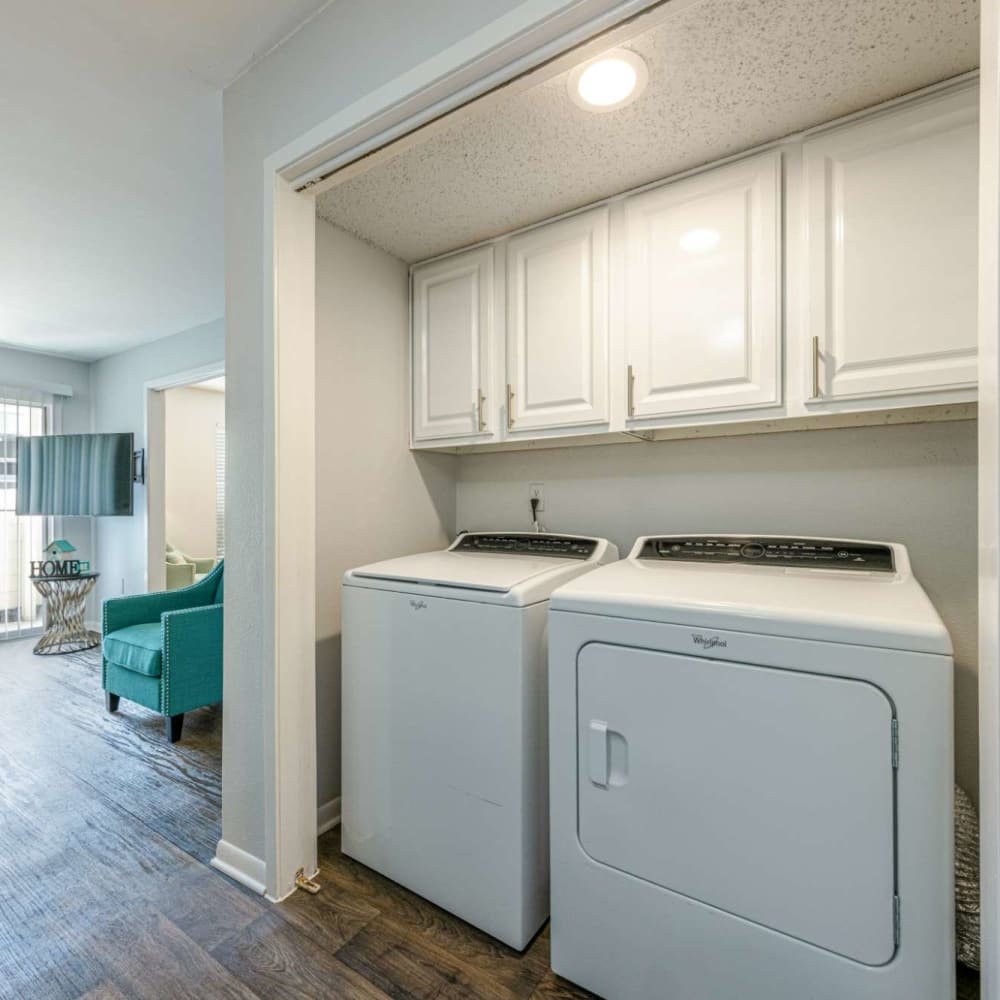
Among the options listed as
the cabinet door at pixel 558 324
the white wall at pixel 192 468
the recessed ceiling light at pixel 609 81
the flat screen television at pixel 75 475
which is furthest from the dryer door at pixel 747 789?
the white wall at pixel 192 468

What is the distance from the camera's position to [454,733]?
1499 mm

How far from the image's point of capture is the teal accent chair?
261 centimetres

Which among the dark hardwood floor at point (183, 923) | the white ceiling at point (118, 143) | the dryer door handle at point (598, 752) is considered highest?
the white ceiling at point (118, 143)

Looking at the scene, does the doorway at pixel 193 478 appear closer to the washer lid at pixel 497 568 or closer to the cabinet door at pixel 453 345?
the cabinet door at pixel 453 345

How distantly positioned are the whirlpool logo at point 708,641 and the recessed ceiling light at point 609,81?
1.35 meters

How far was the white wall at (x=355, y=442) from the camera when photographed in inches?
77.7

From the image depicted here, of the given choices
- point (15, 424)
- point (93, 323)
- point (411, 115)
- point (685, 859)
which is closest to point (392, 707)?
point (685, 859)

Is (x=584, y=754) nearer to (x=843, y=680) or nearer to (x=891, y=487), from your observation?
(x=843, y=680)

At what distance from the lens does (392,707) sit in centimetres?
163

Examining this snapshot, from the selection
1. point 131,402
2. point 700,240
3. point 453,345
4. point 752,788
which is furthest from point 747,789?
point 131,402

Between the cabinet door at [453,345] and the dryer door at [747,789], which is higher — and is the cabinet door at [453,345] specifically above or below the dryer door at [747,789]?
above

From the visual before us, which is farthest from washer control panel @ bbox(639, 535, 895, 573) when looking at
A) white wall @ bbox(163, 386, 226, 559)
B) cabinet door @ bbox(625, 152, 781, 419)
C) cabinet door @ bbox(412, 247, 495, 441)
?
white wall @ bbox(163, 386, 226, 559)

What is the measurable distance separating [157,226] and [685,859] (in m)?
Answer: 3.28

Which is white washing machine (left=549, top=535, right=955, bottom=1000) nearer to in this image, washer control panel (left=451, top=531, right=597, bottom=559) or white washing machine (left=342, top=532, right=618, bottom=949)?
white washing machine (left=342, top=532, right=618, bottom=949)
